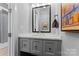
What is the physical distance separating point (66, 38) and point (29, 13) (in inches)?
36.0

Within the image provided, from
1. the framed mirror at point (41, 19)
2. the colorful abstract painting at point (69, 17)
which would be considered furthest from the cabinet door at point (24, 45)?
the colorful abstract painting at point (69, 17)

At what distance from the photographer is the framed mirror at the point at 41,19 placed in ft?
7.54

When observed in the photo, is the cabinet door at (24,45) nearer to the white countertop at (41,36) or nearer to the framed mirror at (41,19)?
the white countertop at (41,36)

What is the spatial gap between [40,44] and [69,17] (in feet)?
2.26

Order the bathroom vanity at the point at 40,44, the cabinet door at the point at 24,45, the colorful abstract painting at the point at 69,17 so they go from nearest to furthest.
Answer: the colorful abstract painting at the point at 69,17, the bathroom vanity at the point at 40,44, the cabinet door at the point at 24,45

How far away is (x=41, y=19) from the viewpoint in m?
2.37

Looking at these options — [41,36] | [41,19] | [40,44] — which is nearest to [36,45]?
[40,44]

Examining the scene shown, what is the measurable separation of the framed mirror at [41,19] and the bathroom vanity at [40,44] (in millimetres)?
Answer: 189

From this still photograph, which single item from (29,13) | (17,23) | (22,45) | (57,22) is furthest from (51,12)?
(22,45)

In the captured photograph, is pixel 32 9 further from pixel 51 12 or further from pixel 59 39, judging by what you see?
pixel 59 39

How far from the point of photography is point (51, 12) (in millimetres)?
2275

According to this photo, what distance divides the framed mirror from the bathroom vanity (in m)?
0.19

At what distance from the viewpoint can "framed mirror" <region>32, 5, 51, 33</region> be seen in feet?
7.54

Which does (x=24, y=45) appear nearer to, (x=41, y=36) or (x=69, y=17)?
(x=41, y=36)
